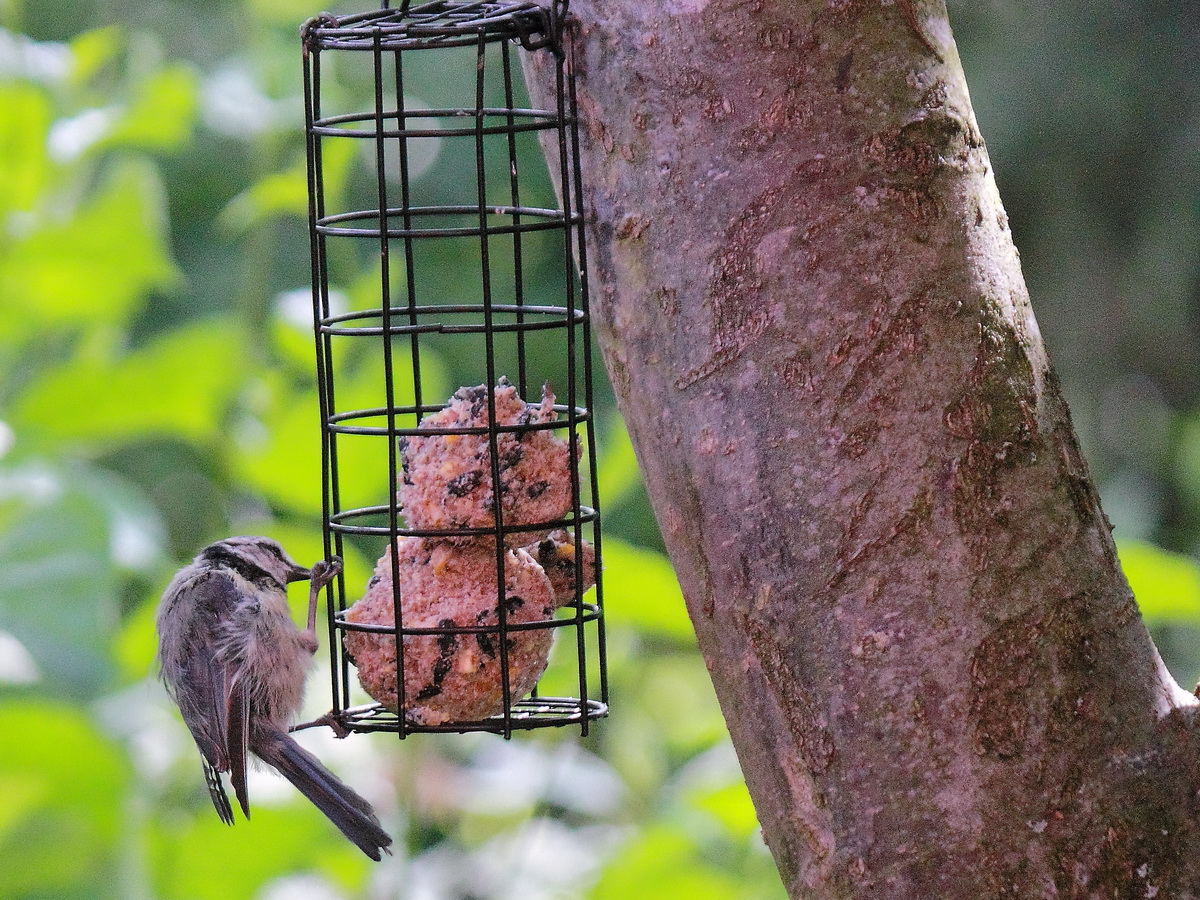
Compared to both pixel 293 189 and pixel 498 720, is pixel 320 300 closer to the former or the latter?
pixel 498 720

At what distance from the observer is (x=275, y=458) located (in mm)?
2977

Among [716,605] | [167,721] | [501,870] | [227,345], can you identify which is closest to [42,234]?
[227,345]

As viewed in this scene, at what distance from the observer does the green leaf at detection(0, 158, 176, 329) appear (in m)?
3.35

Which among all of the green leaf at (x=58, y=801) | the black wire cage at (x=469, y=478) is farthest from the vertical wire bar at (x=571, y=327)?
the green leaf at (x=58, y=801)

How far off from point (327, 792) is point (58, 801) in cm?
117

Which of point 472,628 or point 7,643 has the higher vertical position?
point 7,643

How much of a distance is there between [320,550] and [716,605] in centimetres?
167

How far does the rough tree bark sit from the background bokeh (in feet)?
3.29

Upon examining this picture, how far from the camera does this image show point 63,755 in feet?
9.71

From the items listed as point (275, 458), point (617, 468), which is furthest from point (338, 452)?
point (617, 468)

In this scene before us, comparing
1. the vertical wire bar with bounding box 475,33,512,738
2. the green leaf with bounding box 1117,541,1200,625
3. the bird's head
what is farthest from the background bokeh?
the vertical wire bar with bounding box 475,33,512,738

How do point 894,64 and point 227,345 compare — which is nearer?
point 894,64

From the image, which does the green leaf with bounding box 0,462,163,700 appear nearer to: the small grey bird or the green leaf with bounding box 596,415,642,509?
the small grey bird

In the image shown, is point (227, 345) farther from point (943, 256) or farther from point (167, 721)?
point (943, 256)
